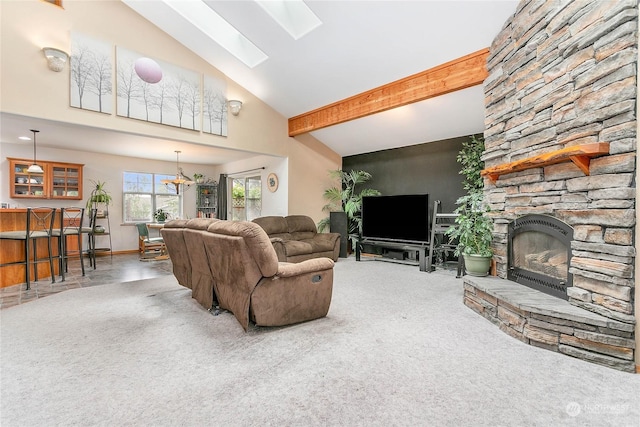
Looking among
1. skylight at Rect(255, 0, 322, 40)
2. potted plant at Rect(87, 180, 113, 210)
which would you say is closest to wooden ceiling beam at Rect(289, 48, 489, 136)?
skylight at Rect(255, 0, 322, 40)

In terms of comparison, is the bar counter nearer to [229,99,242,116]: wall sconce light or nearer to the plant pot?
[229,99,242,116]: wall sconce light

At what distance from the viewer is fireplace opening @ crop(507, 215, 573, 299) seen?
233 centimetres

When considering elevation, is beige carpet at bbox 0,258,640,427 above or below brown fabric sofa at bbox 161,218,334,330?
below

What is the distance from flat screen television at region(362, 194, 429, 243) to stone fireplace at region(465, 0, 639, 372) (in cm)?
215

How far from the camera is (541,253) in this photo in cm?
262

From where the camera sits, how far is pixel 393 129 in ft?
18.3

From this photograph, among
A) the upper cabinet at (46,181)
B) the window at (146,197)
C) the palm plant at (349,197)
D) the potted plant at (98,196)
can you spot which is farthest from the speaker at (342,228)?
the upper cabinet at (46,181)

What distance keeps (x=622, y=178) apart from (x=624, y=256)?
1.67 ft

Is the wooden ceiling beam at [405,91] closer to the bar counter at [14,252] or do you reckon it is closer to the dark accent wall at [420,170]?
the dark accent wall at [420,170]

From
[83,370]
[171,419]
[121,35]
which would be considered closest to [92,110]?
[121,35]

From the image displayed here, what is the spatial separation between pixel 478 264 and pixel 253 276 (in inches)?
92.2

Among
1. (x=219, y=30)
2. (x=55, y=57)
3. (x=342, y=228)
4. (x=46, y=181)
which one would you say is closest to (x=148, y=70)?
(x=55, y=57)

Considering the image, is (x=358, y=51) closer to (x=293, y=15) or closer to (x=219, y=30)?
(x=293, y=15)

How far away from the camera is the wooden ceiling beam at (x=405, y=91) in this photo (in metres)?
3.63
